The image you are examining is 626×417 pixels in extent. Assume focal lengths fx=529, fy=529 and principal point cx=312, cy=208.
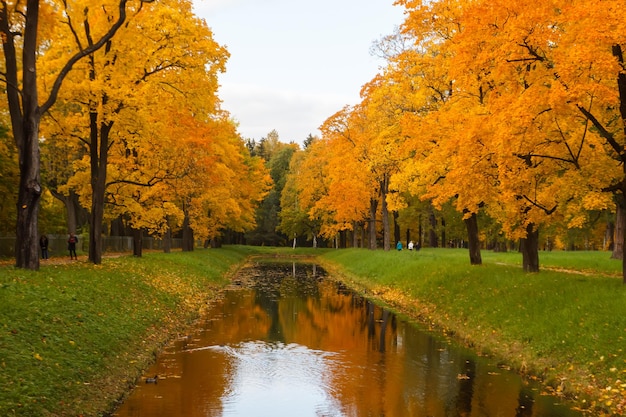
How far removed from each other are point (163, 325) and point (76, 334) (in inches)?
236

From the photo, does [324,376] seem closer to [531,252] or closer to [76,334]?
[76,334]

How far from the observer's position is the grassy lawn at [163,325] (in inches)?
411

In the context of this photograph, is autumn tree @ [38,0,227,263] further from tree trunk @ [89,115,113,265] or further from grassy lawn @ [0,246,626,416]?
grassy lawn @ [0,246,626,416]

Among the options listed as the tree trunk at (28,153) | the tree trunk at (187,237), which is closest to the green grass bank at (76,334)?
the tree trunk at (28,153)

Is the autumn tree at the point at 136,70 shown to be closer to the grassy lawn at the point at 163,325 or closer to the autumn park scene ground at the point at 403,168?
the autumn park scene ground at the point at 403,168

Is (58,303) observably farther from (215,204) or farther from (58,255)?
(215,204)

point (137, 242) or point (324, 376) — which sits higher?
point (137, 242)

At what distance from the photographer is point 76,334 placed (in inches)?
508

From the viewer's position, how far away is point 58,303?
14.1m

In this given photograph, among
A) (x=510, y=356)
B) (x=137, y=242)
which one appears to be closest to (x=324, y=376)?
(x=510, y=356)

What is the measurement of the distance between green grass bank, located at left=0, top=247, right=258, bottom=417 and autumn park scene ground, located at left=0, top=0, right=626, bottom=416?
6cm

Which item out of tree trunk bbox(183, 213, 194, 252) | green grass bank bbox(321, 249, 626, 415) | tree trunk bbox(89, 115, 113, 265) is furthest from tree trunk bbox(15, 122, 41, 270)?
tree trunk bbox(183, 213, 194, 252)

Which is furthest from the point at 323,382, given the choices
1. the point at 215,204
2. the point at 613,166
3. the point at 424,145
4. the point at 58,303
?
the point at 215,204

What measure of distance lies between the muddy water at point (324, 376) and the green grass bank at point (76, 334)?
74 cm
